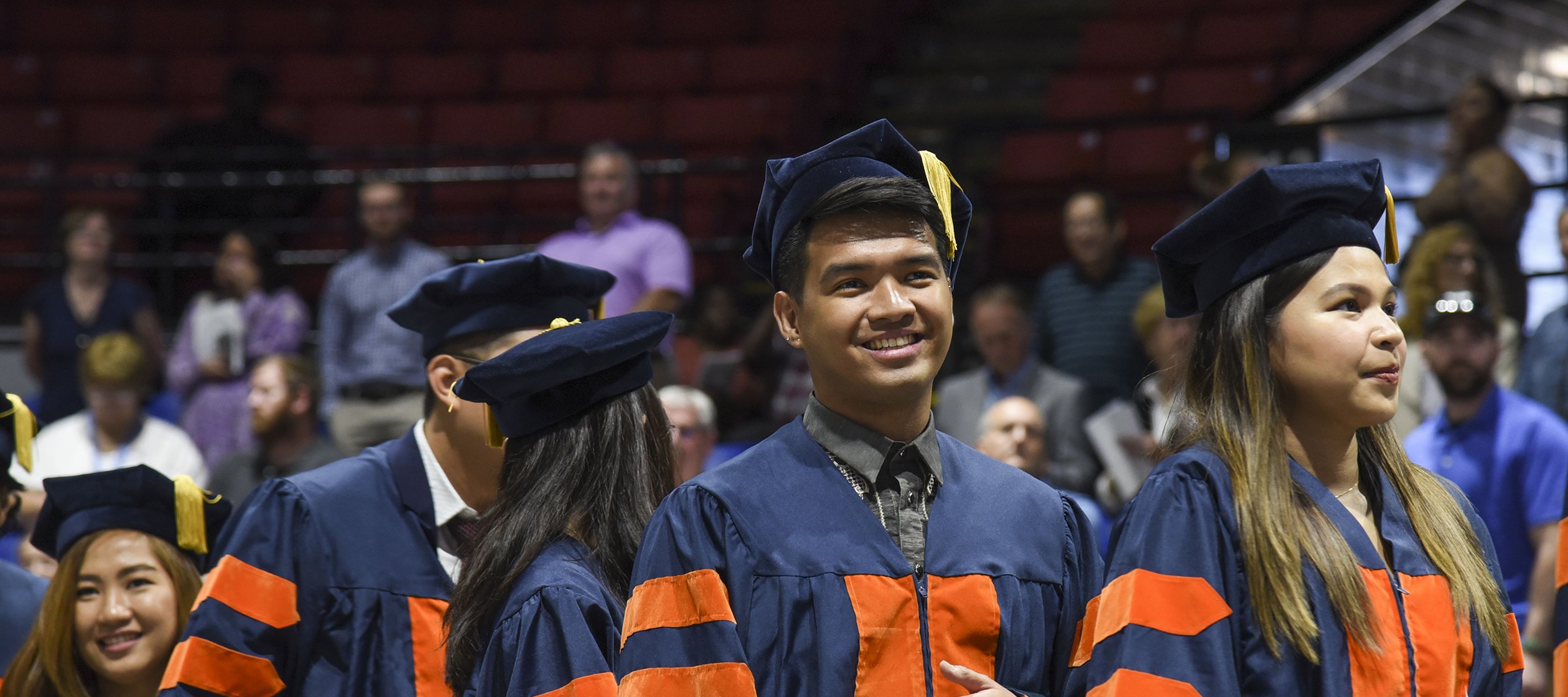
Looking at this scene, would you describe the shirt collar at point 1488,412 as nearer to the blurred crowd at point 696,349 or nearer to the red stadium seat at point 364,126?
the blurred crowd at point 696,349

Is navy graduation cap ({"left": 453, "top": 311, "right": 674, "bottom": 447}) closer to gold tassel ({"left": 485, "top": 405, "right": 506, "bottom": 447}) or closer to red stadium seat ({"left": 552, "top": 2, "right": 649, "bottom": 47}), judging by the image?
gold tassel ({"left": 485, "top": 405, "right": 506, "bottom": 447})

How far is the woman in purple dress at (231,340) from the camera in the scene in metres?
6.75

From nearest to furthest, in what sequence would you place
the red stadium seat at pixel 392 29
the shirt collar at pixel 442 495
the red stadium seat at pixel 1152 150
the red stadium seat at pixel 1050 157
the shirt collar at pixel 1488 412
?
1. the shirt collar at pixel 442 495
2. the shirt collar at pixel 1488 412
3. the red stadium seat at pixel 1152 150
4. the red stadium seat at pixel 1050 157
5. the red stadium seat at pixel 392 29

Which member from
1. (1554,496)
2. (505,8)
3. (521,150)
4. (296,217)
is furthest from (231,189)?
(1554,496)

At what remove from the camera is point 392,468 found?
282cm

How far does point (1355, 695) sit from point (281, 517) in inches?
67.1

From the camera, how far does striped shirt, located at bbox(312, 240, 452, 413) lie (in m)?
6.20

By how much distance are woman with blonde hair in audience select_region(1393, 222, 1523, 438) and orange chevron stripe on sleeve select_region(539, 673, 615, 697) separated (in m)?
3.29

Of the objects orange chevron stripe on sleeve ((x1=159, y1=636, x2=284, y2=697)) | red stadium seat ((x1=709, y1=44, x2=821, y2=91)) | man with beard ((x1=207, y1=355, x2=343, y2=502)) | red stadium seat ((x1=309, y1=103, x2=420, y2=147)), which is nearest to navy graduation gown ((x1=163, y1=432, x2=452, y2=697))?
orange chevron stripe on sleeve ((x1=159, y1=636, x2=284, y2=697))

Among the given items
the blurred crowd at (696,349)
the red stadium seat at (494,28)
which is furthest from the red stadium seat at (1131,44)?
the red stadium seat at (494,28)

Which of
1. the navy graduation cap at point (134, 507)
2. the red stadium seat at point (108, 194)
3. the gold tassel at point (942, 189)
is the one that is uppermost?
the red stadium seat at point (108, 194)

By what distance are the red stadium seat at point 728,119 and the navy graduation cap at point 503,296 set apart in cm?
615

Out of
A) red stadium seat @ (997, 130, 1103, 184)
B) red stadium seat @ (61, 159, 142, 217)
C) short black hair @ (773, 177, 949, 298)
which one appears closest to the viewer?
short black hair @ (773, 177, 949, 298)

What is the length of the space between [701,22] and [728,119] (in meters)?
1.31
